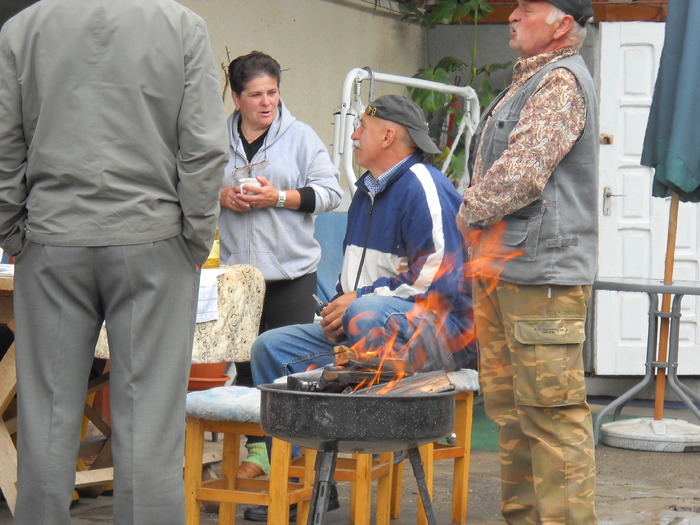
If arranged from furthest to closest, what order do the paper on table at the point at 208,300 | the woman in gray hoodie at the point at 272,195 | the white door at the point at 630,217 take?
the white door at the point at 630,217 → the woman in gray hoodie at the point at 272,195 → the paper on table at the point at 208,300

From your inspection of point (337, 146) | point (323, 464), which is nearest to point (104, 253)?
point (323, 464)

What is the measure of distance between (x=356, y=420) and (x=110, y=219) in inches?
39.0

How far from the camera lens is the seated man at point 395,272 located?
4605mm

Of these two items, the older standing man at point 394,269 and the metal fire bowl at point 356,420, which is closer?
the metal fire bowl at point 356,420

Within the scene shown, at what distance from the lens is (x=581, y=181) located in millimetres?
4109

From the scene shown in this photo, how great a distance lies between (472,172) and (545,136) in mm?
538

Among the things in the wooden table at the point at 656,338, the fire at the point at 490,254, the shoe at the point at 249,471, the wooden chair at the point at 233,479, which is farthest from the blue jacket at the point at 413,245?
the wooden table at the point at 656,338

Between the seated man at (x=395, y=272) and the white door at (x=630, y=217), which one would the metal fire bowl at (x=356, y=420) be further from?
the white door at (x=630, y=217)

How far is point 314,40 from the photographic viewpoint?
821cm

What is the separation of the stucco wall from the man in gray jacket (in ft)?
11.1

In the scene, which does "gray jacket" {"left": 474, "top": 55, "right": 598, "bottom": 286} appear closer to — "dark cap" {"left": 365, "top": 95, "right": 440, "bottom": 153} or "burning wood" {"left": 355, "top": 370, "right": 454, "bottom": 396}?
"burning wood" {"left": 355, "top": 370, "right": 454, "bottom": 396}

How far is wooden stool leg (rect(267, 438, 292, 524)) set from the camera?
4250mm

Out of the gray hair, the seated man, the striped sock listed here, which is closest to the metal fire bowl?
the seated man

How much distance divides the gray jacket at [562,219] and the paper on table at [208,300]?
51.1 inches
